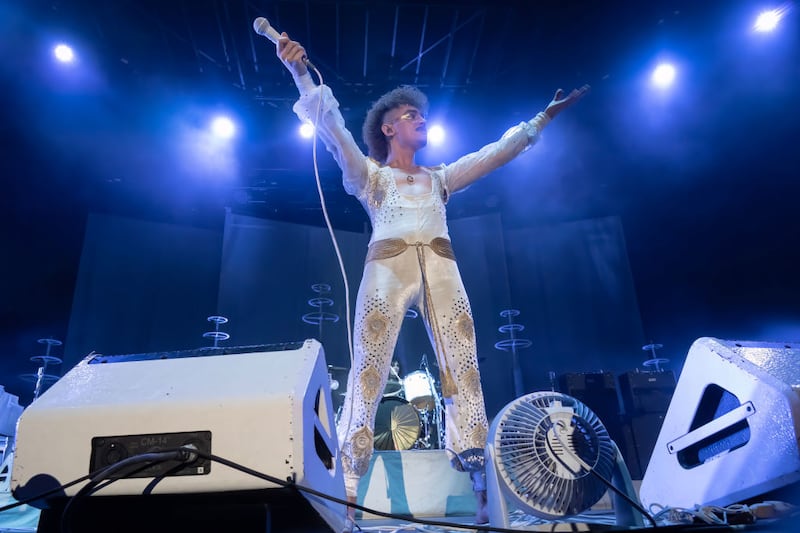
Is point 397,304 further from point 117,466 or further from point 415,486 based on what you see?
point 117,466

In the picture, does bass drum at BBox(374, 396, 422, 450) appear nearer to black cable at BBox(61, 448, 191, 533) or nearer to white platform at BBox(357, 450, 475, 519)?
white platform at BBox(357, 450, 475, 519)

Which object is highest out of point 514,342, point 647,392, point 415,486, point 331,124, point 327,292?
point 327,292

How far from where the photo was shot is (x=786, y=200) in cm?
538

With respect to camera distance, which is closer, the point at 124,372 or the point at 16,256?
the point at 124,372

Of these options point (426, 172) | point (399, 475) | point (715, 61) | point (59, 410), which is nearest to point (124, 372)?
point (59, 410)

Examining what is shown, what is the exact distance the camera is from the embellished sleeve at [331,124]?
2324 mm

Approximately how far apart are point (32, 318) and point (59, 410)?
5641 millimetres

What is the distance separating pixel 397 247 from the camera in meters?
2.33

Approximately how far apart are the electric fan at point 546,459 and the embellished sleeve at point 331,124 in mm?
1246

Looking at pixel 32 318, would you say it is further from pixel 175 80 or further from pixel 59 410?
pixel 59 410

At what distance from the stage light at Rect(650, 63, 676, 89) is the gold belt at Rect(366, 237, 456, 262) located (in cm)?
445

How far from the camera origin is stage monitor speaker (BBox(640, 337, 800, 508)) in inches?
58.3

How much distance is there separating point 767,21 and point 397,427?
193 inches

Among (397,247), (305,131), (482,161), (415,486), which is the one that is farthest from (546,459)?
(305,131)
